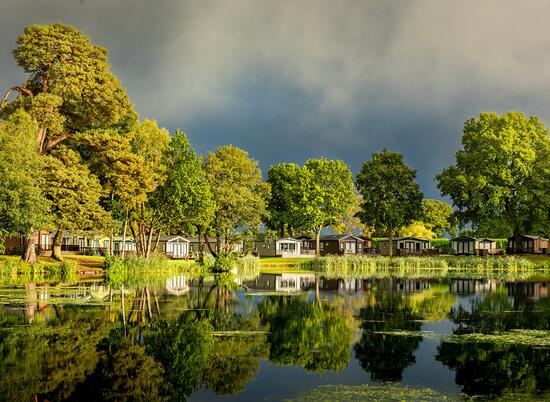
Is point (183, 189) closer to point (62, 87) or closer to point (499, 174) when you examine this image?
point (62, 87)

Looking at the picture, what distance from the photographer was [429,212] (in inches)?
4739

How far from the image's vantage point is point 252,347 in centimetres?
1634

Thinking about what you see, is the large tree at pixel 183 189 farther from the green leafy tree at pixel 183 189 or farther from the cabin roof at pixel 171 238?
the cabin roof at pixel 171 238

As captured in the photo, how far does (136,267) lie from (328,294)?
22019 mm

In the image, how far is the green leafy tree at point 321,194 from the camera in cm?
8656

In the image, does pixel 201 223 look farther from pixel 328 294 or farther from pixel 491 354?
pixel 491 354

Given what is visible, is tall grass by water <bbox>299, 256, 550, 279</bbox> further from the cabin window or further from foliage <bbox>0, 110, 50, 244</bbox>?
the cabin window

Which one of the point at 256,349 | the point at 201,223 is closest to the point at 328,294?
the point at 256,349

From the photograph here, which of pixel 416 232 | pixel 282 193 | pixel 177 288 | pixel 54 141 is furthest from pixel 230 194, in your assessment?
pixel 416 232

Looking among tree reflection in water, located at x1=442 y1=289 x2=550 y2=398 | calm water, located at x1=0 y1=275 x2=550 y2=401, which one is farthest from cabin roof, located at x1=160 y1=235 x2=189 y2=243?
tree reflection in water, located at x1=442 y1=289 x2=550 y2=398

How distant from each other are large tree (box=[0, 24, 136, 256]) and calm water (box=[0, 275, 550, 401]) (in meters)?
23.6

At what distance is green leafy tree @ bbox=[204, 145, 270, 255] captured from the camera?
68562 mm

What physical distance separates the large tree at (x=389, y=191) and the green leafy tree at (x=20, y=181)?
52109mm

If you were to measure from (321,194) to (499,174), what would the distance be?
25809mm
